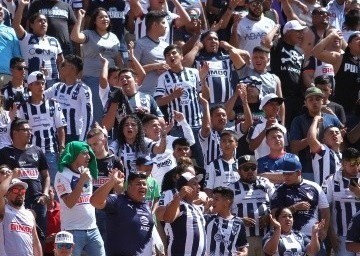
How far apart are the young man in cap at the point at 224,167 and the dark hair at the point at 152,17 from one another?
2.89 m

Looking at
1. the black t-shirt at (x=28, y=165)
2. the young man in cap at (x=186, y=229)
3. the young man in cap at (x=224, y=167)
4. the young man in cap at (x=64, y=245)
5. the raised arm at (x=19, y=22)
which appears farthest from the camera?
the raised arm at (x=19, y=22)

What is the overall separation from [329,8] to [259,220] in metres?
6.52

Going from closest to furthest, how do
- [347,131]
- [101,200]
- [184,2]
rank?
[101,200], [347,131], [184,2]

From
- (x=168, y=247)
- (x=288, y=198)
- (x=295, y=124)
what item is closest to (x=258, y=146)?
(x=295, y=124)

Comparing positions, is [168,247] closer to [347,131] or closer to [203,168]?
[203,168]

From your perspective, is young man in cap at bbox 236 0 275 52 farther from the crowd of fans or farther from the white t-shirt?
the white t-shirt

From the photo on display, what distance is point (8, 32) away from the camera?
712 inches

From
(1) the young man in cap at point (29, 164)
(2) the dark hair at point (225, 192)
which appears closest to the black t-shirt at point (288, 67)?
(2) the dark hair at point (225, 192)

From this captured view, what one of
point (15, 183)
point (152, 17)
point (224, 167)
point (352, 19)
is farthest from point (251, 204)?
point (352, 19)

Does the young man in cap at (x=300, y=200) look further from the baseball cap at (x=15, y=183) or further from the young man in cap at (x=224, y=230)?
the baseball cap at (x=15, y=183)

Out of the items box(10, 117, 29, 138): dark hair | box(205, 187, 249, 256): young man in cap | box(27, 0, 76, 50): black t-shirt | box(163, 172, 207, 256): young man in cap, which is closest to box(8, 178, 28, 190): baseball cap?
box(10, 117, 29, 138): dark hair

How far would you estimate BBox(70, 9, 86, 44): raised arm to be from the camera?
18.2 meters

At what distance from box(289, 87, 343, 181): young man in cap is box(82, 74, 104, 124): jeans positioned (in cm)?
258

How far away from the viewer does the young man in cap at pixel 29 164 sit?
14.9 m
